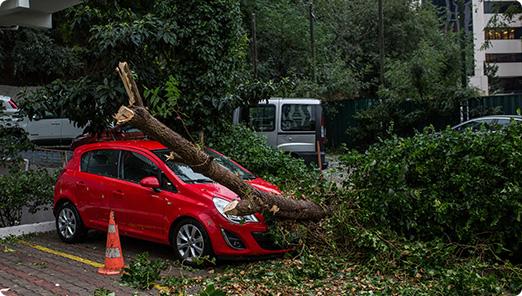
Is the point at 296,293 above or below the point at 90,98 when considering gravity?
below

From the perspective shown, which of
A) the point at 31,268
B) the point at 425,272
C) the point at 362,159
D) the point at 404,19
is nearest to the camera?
the point at 425,272

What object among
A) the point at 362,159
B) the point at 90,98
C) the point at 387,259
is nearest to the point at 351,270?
the point at 387,259

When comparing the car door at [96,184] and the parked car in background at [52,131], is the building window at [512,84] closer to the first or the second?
the parked car in background at [52,131]

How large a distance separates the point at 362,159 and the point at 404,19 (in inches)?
983

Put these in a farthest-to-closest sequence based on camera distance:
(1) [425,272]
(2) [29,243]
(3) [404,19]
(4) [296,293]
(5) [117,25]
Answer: (3) [404,19] < (5) [117,25] < (2) [29,243] < (1) [425,272] < (4) [296,293]

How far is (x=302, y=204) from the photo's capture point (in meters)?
7.37

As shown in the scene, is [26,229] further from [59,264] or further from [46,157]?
[46,157]

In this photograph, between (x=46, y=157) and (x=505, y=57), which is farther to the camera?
(x=505, y=57)

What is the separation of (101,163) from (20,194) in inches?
72.4

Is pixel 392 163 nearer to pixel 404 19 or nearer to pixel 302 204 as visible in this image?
pixel 302 204

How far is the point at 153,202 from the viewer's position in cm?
745

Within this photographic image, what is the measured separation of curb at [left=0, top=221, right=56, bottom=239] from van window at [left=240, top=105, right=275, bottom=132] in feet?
21.7

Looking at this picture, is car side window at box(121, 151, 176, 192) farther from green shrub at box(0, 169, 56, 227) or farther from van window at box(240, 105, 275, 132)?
van window at box(240, 105, 275, 132)

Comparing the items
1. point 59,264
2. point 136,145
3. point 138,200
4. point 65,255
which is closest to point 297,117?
point 136,145
